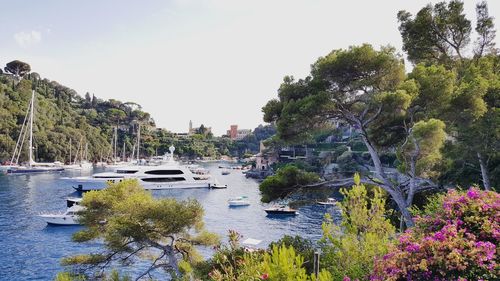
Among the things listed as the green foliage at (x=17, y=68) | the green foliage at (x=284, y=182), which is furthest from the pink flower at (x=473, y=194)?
the green foliage at (x=17, y=68)

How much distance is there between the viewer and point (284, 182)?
36.9 feet

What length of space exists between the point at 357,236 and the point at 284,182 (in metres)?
5.27

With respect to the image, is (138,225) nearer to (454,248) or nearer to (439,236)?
(439,236)

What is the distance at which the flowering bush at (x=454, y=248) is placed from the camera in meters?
4.25

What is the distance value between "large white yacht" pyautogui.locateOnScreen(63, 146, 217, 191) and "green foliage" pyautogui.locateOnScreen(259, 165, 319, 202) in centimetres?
3873

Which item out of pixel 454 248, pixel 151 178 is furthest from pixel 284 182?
pixel 151 178

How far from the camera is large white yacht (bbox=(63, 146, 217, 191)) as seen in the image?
46.9m

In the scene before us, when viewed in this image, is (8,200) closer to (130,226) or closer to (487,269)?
(130,226)

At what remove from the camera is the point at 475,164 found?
46.9 feet

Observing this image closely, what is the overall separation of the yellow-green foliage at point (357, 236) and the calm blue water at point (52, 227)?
16057 millimetres

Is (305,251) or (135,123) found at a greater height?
(135,123)

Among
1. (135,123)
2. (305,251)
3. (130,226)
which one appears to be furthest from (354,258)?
(135,123)

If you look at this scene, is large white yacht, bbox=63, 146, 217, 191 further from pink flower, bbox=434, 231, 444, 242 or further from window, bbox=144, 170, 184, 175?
pink flower, bbox=434, 231, 444, 242

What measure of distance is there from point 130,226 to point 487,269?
1140cm
